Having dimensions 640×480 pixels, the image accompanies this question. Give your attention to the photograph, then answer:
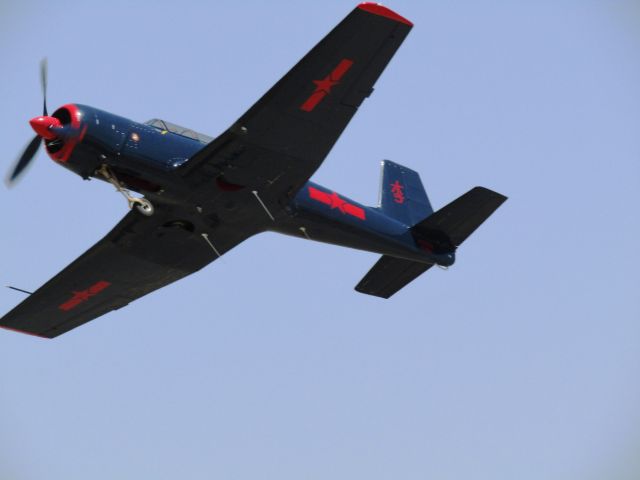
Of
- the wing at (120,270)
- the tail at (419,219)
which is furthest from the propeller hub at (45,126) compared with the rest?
the tail at (419,219)

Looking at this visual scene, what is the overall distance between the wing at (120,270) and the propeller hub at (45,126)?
249 centimetres

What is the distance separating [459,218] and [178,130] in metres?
6.01

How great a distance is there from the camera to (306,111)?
17.4 metres

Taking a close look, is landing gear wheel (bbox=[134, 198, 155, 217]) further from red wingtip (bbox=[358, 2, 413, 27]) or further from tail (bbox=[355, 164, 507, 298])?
tail (bbox=[355, 164, 507, 298])

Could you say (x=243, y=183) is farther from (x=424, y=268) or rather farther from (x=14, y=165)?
(x=424, y=268)

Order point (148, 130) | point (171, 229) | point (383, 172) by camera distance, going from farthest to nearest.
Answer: point (383, 172), point (171, 229), point (148, 130)

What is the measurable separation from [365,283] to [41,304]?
21.0 ft

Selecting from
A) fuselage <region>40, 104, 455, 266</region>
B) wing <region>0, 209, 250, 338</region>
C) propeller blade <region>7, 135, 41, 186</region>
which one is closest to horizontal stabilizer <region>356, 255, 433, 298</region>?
fuselage <region>40, 104, 455, 266</region>

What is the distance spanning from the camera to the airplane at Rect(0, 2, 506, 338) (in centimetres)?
1698

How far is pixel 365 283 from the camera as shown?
72.5ft

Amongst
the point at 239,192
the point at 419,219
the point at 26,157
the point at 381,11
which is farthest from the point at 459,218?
the point at 26,157

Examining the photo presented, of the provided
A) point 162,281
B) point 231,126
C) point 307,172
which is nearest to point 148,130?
point 231,126

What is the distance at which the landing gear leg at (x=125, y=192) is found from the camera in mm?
17516

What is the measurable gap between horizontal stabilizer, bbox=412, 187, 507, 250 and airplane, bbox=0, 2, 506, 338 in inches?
0.9
